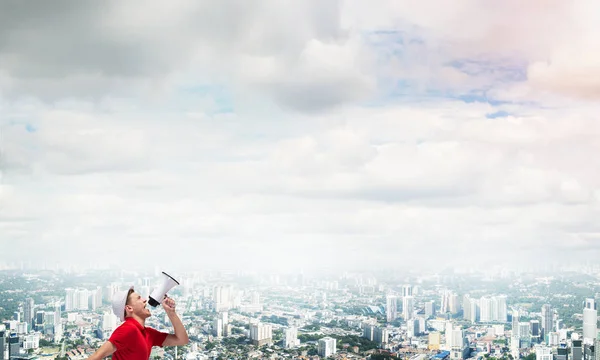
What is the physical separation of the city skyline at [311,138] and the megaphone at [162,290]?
2564 millimetres

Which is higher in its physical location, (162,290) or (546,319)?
(162,290)

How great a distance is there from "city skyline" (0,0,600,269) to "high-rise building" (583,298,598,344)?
0.30m

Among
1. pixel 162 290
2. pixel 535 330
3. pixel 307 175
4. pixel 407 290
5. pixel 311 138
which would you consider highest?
pixel 311 138

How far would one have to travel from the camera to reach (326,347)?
156 inches

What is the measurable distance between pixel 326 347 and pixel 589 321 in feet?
5.58

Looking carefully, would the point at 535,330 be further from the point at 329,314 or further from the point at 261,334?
the point at 261,334

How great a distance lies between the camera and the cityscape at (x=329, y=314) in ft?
12.8

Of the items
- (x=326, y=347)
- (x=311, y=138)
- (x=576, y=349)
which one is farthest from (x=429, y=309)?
(x=311, y=138)

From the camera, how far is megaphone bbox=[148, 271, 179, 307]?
168 centimetres

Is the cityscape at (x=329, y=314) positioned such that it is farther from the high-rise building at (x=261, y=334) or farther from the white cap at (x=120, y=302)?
the white cap at (x=120, y=302)

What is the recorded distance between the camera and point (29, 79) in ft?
14.2

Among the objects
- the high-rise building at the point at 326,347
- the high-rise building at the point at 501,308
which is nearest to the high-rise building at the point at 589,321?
the high-rise building at the point at 501,308

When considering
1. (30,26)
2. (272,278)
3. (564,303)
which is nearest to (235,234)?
(272,278)

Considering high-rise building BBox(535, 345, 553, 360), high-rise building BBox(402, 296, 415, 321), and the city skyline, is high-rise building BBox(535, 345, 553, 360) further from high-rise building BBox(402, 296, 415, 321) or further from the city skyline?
high-rise building BBox(402, 296, 415, 321)
